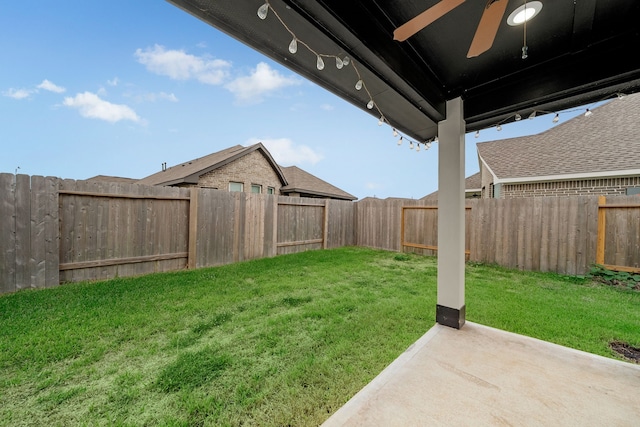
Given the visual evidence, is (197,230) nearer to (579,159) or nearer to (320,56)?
(320,56)

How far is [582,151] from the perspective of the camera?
711 centimetres

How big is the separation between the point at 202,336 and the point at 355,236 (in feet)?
22.0

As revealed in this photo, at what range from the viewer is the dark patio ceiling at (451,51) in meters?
1.42

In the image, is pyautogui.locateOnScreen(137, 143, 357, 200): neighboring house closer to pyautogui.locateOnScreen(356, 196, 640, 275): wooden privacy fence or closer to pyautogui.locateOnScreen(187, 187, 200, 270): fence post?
pyautogui.locateOnScreen(187, 187, 200, 270): fence post

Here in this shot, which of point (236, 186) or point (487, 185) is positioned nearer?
point (487, 185)

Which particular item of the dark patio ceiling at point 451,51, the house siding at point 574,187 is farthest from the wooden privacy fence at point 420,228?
the dark patio ceiling at point 451,51

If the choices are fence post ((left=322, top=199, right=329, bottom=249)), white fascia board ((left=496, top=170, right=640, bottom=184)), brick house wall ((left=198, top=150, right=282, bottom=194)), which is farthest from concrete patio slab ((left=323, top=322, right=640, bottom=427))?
brick house wall ((left=198, top=150, right=282, bottom=194))

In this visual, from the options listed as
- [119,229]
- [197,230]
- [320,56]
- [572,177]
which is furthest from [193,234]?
[572,177]

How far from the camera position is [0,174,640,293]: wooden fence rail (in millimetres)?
3436

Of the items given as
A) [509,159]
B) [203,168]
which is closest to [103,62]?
[203,168]

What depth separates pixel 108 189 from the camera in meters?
4.10

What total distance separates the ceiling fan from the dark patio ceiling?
191 mm

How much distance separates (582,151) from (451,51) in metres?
8.48

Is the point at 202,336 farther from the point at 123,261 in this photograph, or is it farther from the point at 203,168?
the point at 203,168
